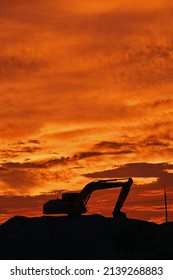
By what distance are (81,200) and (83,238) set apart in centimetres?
865

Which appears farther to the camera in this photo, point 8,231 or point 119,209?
point 8,231

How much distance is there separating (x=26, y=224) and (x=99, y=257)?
737 inches

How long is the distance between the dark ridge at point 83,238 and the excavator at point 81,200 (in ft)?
20.8

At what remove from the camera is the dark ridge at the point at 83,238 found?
11600 cm

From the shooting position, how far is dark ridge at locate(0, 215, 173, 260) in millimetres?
116000

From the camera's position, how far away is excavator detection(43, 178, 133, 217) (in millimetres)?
112250

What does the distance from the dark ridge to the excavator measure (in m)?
6.33

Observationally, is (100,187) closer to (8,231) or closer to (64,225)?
(64,225)

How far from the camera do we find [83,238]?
391 ft

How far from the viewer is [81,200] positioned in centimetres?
11362
